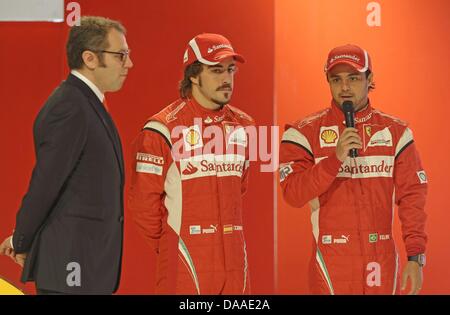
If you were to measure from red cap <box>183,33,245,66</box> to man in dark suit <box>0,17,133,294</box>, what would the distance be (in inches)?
23.6

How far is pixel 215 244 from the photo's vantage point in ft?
10.9

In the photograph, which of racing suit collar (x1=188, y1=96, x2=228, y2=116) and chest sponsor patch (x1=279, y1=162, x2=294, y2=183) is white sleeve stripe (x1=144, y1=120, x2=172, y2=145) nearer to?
racing suit collar (x1=188, y1=96, x2=228, y2=116)

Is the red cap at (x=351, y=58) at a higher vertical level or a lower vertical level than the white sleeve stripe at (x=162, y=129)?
higher

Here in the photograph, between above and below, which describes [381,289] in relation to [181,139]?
below

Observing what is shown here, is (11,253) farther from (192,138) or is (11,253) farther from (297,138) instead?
(297,138)

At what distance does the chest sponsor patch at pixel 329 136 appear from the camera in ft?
11.3

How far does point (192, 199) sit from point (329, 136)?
24.8 inches

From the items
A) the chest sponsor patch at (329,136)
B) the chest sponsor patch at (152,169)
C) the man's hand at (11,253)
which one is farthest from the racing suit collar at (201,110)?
the man's hand at (11,253)

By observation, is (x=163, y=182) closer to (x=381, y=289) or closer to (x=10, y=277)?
(x=381, y=289)

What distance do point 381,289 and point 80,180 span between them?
4.24 ft

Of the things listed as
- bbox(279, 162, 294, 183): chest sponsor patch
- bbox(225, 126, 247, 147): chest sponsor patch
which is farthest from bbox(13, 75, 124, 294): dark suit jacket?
bbox(279, 162, 294, 183): chest sponsor patch

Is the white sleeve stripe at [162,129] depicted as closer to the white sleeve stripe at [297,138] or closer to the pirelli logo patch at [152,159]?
the pirelli logo patch at [152,159]

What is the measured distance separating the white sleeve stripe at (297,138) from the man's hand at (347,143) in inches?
9.2

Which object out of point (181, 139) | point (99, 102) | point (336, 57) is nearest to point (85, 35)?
point (99, 102)
